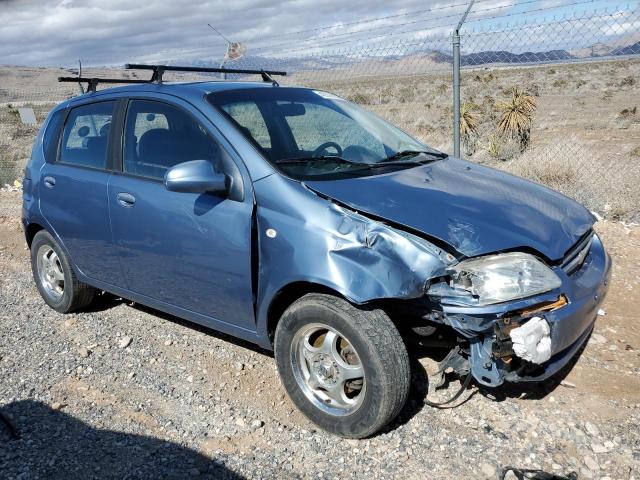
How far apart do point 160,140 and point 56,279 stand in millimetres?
1970

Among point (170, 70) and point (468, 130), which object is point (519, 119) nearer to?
point (468, 130)

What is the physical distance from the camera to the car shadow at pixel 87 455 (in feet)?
9.79

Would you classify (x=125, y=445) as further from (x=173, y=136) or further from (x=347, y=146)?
(x=347, y=146)

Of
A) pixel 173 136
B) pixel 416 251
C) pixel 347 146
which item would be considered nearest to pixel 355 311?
pixel 416 251

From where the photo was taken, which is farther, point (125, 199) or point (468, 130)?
point (468, 130)

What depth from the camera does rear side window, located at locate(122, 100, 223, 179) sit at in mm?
3654

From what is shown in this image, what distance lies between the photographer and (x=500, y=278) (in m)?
2.80

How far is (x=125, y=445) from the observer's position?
3217 mm

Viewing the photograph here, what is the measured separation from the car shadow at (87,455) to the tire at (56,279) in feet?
4.96

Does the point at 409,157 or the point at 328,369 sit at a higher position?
the point at 409,157

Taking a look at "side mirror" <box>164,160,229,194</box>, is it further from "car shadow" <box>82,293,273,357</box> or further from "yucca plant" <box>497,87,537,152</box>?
"yucca plant" <box>497,87,537,152</box>

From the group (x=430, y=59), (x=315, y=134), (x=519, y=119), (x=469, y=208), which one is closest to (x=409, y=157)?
(x=315, y=134)

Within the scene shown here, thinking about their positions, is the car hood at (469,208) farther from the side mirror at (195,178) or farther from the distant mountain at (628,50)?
the distant mountain at (628,50)

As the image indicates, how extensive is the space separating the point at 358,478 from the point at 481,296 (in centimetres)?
105
